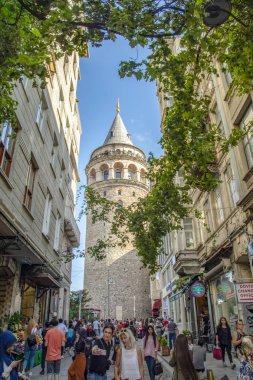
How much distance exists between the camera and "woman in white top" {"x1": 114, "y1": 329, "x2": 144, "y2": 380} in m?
4.68

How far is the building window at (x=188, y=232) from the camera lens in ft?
71.8

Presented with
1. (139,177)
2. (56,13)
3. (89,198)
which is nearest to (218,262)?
A: (89,198)

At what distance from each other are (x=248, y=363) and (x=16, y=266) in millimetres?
8827

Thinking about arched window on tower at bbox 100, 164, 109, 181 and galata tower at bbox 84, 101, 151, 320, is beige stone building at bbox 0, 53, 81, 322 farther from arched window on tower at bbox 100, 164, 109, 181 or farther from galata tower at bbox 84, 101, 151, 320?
arched window on tower at bbox 100, 164, 109, 181

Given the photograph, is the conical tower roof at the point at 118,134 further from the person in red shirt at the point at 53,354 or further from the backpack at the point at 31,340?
the person in red shirt at the point at 53,354

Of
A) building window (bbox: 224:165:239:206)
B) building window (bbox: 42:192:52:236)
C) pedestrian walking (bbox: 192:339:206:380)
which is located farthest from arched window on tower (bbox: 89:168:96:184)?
pedestrian walking (bbox: 192:339:206:380)

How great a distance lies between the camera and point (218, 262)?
50.3 feet

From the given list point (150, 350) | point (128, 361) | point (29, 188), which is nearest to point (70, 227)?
point (29, 188)

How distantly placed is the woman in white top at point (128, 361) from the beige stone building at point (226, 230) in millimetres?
5382

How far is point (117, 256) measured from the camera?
1806 inches

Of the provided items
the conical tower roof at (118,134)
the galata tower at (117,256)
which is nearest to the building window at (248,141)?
the galata tower at (117,256)

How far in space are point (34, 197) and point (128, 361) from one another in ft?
31.8

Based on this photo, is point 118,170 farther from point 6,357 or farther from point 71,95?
point 6,357

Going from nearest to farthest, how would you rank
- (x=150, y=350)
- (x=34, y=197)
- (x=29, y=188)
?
(x=150, y=350) < (x=29, y=188) < (x=34, y=197)
